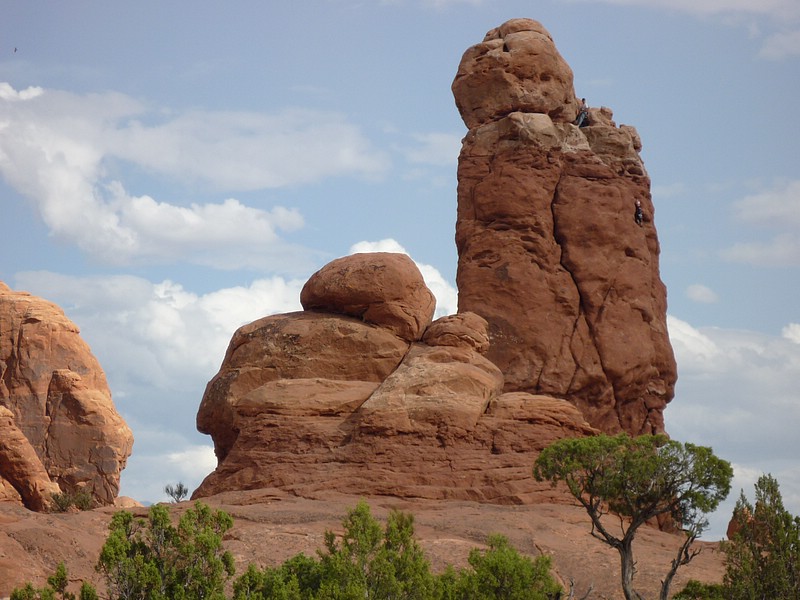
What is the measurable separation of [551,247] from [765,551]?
18.7 metres

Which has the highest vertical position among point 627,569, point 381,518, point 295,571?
point 381,518

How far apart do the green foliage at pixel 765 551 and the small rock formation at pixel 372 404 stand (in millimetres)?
7082

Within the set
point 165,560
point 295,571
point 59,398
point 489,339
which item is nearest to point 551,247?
point 489,339

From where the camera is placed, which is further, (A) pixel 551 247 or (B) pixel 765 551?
(A) pixel 551 247

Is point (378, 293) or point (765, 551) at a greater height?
point (378, 293)

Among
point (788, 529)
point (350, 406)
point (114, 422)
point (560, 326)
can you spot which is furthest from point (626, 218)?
point (114, 422)

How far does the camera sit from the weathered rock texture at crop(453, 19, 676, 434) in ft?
172

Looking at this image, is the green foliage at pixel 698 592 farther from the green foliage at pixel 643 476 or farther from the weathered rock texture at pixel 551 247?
the weathered rock texture at pixel 551 247

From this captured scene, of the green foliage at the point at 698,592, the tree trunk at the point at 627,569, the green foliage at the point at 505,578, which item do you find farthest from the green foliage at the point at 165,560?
the green foliage at the point at 698,592

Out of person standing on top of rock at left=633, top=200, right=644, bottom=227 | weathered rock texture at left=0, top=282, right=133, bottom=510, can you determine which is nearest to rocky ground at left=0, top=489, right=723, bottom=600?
person standing on top of rock at left=633, top=200, right=644, bottom=227

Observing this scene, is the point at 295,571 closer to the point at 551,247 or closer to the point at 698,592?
the point at 698,592

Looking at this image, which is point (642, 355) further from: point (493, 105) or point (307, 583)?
point (307, 583)

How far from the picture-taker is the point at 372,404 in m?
43.1

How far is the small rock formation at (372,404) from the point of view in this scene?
139ft
